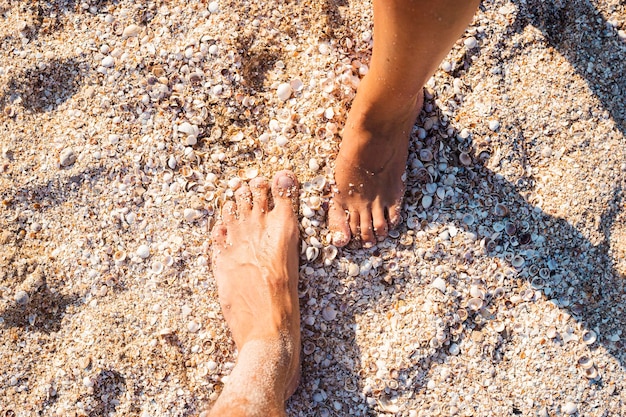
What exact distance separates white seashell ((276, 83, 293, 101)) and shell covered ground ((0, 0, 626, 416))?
0.02 m

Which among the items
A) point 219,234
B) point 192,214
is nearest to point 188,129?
point 192,214

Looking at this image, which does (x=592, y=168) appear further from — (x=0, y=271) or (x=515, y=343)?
(x=0, y=271)

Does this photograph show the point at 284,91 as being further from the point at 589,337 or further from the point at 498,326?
the point at 589,337

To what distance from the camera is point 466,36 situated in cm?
227

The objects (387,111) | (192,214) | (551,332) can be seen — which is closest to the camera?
(387,111)

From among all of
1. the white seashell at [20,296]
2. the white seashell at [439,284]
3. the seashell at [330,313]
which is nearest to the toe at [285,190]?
the seashell at [330,313]

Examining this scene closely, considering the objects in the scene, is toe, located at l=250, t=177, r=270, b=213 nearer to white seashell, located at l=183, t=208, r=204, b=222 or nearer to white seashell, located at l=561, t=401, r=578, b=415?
white seashell, located at l=183, t=208, r=204, b=222

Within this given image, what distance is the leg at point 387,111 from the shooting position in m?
1.36

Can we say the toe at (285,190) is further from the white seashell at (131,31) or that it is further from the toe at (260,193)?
the white seashell at (131,31)

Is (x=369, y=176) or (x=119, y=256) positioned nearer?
(x=369, y=176)

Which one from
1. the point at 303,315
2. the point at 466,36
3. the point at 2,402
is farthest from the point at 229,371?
the point at 466,36

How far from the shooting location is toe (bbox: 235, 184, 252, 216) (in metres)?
2.32

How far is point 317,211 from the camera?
7.49 feet

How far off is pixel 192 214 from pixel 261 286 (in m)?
0.44
